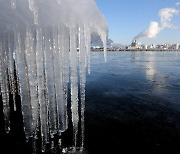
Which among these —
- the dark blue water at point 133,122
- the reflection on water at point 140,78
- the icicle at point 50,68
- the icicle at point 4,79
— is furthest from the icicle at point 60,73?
the reflection on water at point 140,78

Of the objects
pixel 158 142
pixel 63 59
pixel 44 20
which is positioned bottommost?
pixel 158 142

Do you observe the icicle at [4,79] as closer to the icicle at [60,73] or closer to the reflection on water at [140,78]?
the icicle at [60,73]

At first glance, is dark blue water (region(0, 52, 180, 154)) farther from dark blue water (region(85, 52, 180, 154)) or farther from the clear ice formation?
the clear ice formation

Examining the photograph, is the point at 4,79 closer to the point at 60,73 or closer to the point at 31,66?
the point at 31,66

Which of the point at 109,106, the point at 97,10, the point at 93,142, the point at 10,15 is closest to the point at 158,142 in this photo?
the point at 93,142

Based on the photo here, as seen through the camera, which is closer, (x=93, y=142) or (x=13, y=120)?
(x=93, y=142)

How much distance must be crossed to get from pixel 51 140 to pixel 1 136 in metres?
3.08

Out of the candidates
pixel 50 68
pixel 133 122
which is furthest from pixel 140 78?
pixel 50 68

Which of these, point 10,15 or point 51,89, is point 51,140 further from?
point 10,15

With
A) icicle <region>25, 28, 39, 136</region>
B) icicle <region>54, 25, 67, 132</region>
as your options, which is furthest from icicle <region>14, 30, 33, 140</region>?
icicle <region>54, 25, 67, 132</region>

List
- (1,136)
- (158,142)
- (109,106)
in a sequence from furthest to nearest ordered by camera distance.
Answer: (109,106)
(1,136)
(158,142)

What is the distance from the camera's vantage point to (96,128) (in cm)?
1245

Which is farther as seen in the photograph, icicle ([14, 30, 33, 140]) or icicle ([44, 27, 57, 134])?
icicle ([14, 30, 33, 140])

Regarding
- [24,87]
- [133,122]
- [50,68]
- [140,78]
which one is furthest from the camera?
[140,78]
